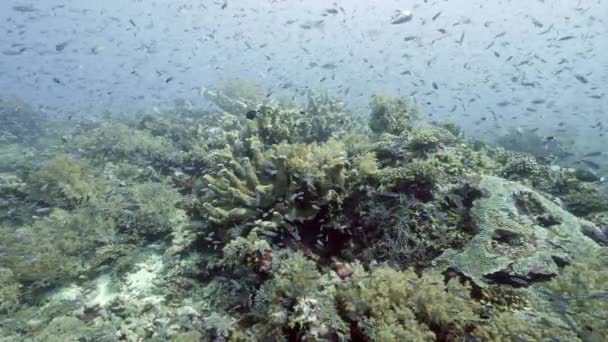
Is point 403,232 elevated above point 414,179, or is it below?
below

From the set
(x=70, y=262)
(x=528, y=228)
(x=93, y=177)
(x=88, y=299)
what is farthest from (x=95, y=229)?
(x=528, y=228)

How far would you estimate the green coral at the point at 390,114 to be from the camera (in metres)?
9.82

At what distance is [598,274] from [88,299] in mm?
7086

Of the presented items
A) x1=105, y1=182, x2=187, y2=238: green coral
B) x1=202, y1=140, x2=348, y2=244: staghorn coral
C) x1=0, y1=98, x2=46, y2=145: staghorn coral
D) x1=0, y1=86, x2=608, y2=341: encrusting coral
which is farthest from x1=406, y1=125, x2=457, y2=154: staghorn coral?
x1=0, y1=98, x2=46, y2=145: staghorn coral

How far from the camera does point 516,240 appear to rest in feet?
15.9

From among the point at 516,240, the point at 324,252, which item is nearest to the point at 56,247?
the point at 324,252

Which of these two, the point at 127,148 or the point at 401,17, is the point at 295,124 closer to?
the point at 401,17

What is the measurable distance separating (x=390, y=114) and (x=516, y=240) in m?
5.81

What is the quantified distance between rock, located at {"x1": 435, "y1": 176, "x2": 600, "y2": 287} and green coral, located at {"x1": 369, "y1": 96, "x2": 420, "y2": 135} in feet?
14.5

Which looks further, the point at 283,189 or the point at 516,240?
the point at 283,189

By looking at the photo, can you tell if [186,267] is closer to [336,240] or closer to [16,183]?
[336,240]

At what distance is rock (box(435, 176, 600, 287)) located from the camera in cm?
450

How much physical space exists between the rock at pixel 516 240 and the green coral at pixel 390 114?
14.5ft

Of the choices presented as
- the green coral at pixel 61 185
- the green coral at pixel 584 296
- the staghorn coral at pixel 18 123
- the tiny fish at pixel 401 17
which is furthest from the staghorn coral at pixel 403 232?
the staghorn coral at pixel 18 123
